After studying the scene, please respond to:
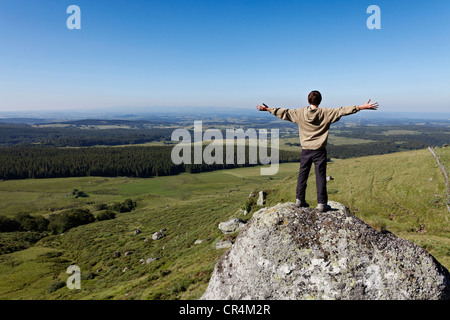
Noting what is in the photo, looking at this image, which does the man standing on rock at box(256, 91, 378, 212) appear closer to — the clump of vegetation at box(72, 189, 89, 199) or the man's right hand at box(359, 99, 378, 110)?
the man's right hand at box(359, 99, 378, 110)

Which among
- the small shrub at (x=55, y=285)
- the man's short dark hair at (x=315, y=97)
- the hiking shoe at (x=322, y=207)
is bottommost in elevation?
the small shrub at (x=55, y=285)

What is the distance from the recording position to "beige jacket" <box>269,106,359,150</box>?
928 centimetres

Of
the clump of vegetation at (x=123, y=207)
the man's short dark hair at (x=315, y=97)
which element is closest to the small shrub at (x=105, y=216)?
the clump of vegetation at (x=123, y=207)

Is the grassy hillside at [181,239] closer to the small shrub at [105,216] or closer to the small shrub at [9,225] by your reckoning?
the small shrub at [105,216]

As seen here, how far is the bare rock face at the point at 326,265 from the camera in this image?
26.6 feet

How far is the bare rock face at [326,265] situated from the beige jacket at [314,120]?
3.08 metres

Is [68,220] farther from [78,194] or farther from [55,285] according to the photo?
[78,194]

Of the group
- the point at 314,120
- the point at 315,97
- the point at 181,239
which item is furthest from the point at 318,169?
the point at 181,239

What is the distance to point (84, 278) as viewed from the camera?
39.9 meters

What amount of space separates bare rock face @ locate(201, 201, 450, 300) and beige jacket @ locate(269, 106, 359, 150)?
3080 mm

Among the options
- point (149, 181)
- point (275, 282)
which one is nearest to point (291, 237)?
point (275, 282)

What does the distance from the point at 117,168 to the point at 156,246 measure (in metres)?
159

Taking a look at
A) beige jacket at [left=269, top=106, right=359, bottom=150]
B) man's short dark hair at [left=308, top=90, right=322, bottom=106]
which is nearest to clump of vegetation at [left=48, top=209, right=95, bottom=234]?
beige jacket at [left=269, top=106, right=359, bottom=150]

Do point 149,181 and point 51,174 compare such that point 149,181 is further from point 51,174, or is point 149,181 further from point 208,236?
point 208,236
